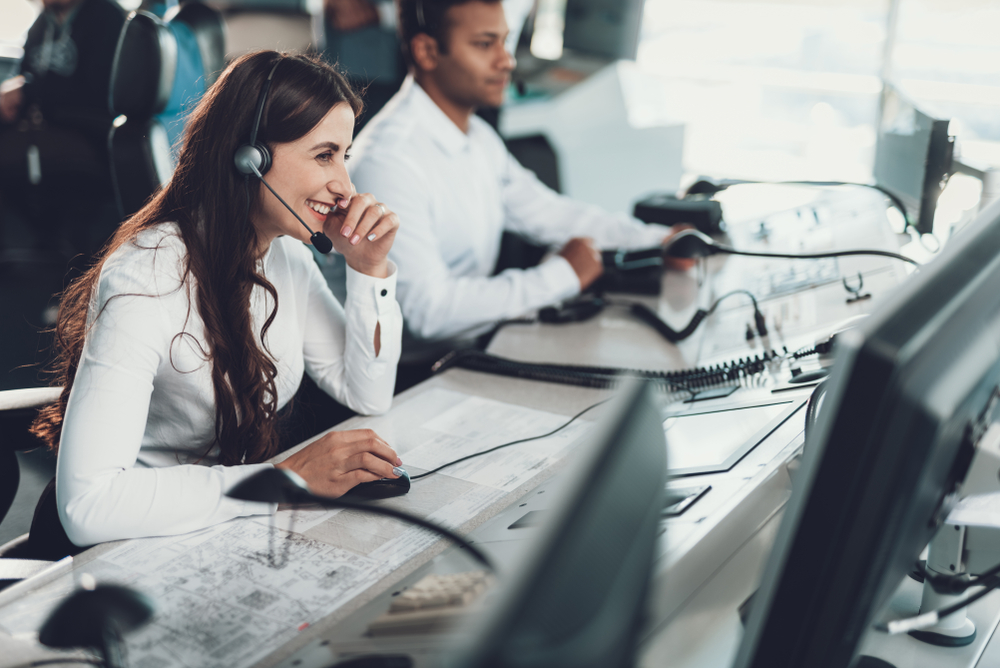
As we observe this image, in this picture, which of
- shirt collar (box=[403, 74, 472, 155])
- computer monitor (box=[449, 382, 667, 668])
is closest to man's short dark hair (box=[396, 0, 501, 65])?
shirt collar (box=[403, 74, 472, 155])

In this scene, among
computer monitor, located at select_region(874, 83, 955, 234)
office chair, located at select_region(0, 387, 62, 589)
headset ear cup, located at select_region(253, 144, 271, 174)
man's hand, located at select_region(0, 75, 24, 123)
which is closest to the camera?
headset ear cup, located at select_region(253, 144, 271, 174)

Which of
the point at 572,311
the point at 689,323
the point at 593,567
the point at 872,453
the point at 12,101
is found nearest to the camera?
the point at 593,567

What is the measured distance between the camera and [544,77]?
130 inches

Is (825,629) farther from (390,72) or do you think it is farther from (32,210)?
(32,210)

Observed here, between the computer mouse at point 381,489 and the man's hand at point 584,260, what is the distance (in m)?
0.84

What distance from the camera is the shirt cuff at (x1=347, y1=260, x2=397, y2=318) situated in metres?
1.23

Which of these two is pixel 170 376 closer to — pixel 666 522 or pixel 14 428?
pixel 14 428

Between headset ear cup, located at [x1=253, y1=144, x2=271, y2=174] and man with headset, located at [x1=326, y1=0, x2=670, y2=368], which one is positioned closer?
headset ear cup, located at [x1=253, y1=144, x2=271, y2=174]

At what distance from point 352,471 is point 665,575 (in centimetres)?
41

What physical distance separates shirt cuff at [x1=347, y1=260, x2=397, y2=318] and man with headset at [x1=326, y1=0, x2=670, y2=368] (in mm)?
339

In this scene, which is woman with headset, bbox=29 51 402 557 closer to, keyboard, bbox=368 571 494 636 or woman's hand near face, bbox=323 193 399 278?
woman's hand near face, bbox=323 193 399 278

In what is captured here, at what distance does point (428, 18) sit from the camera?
186cm

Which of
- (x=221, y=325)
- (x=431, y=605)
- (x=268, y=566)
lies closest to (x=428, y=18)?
(x=221, y=325)

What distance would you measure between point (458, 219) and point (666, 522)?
1.23 metres
